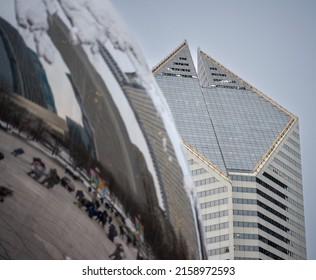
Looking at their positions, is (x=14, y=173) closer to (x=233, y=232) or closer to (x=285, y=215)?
(x=233, y=232)

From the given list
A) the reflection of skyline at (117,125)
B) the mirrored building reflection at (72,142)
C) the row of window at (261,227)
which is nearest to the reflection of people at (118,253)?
the mirrored building reflection at (72,142)

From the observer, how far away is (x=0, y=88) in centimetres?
520

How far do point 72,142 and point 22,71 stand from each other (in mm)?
614

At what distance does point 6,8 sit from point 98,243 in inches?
71.1

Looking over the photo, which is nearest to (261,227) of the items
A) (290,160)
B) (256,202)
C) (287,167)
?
(256,202)

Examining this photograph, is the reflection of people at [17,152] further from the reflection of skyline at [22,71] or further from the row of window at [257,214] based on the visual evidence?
the row of window at [257,214]

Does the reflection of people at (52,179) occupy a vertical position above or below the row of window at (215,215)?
below

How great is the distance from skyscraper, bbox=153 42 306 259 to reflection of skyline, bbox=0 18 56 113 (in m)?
62.0

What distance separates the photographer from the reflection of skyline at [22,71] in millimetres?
5246

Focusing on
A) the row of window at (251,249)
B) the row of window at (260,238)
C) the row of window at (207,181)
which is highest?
the row of window at (207,181)

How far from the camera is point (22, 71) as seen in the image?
527cm

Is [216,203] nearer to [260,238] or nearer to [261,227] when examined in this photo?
[261,227]

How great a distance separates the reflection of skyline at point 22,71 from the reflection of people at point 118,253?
109cm
